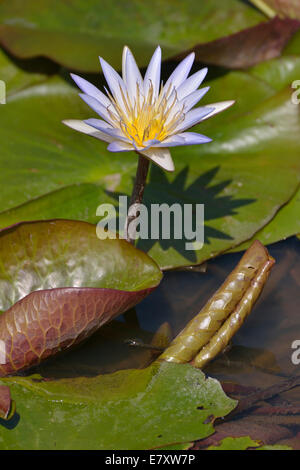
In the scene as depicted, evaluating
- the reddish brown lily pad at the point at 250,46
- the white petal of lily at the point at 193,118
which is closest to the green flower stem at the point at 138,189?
the white petal of lily at the point at 193,118

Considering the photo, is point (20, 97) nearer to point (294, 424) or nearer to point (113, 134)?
point (113, 134)

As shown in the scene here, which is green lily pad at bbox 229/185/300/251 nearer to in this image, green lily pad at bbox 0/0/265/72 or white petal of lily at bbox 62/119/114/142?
white petal of lily at bbox 62/119/114/142

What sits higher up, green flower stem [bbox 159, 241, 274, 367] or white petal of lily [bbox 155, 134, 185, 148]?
white petal of lily [bbox 155, 134, 185, 148]

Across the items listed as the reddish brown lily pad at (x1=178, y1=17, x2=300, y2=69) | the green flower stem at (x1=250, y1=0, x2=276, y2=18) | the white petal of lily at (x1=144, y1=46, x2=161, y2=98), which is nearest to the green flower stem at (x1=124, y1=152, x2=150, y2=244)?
the white petal of lily at (x1=144, y1=46, x2=161, y2=98)

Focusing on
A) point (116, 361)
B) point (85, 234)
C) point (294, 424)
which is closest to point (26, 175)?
point (85, 234)

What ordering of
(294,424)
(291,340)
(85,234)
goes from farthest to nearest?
(291,340)
(85,234)
(294,424)

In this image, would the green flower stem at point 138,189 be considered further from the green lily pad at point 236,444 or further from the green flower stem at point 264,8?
the green flower stem at point 264,8
